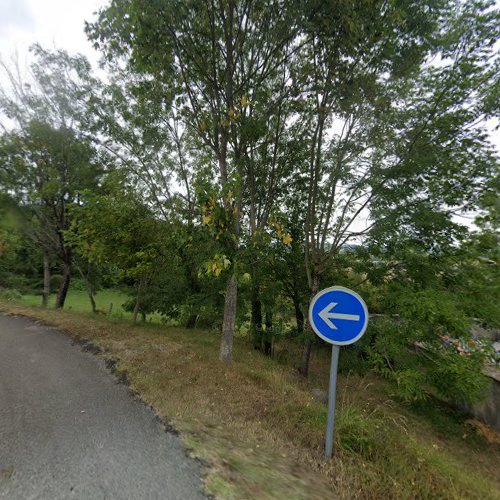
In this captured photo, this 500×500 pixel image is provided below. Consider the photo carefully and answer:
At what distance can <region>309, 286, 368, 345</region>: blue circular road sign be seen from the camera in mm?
2926

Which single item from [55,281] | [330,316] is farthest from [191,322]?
[55,281]

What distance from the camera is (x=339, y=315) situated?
3.00 metres

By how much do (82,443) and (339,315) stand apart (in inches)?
116

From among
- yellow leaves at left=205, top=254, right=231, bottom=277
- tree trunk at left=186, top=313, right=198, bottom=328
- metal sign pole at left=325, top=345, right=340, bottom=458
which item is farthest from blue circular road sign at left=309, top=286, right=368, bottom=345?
tree trunk at left=186, top=313, right=198, bottom=328

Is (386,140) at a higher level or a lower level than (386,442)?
higher

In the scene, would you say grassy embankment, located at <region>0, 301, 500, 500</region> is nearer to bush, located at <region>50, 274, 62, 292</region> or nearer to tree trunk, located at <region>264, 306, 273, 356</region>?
tree trunk, located at <region>264, 306, 273, 356</region>

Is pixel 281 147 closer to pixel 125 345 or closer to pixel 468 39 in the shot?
pixel 468 39

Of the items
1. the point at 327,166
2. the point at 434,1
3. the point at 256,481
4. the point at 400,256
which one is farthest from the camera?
A: the point at 327,166

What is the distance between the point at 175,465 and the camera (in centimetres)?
258

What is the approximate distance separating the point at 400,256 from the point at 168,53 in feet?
22.7

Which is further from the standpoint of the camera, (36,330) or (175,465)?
(36,330)

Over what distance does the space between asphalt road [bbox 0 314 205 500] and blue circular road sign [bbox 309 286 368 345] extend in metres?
1.79

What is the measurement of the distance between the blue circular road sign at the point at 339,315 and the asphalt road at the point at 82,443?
1787 millimetres

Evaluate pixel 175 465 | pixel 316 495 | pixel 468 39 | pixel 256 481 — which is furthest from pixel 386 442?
pixel 468 39
